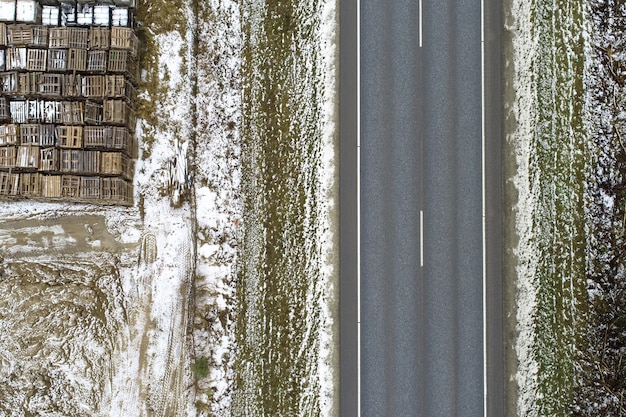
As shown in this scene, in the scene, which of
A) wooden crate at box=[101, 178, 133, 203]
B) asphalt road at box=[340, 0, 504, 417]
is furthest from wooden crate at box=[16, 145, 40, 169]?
asphalt road at box=[340, 0, 504, 417]

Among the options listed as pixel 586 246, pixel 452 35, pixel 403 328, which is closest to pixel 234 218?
pixel 403 328

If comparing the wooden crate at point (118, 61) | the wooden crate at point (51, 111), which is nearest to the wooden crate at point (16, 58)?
the wooden crate at point (51, 111)

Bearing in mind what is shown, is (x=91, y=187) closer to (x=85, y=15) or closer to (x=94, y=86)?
(x=94, y=86)

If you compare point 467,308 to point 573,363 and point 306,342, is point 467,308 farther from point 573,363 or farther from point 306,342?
point 306,342

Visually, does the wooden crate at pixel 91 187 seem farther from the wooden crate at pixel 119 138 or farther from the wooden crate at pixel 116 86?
the wooden crate at pixel 116 86

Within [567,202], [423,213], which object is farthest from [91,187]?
[567,202]

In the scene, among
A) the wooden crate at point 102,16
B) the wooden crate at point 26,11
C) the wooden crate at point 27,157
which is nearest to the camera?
the wooden crate at point 27,157

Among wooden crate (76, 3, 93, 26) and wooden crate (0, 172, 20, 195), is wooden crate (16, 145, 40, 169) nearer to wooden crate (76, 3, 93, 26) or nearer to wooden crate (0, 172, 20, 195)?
wooden crate (0, 172, 20, 195)
